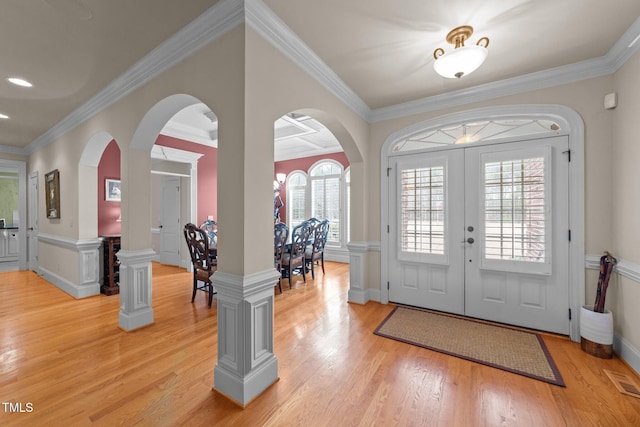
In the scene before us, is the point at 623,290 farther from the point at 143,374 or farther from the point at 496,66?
the point at 143,374

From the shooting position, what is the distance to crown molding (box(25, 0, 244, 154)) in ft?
5.79

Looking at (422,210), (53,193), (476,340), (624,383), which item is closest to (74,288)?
(53,193)

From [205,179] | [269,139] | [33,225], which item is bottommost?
[33,225]

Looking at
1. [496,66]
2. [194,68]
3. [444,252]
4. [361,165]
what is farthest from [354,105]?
[444,252]

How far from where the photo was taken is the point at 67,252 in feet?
13.8

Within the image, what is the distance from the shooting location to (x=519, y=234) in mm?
2758

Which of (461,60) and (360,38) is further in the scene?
(360,38)

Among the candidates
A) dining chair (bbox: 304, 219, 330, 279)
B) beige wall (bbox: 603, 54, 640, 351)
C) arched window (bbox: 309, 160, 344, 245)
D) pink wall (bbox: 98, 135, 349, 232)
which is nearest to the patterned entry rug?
beige wall (bbox: 603, 54, 640, 351)

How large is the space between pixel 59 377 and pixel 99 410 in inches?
27.0

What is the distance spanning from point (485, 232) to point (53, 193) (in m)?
6.70

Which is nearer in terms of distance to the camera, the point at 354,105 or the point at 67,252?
the point at 354,105

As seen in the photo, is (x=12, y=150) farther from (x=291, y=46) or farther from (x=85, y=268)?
(x=291, y=46)

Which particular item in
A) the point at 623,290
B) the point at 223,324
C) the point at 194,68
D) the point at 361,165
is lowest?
the point at 223,324

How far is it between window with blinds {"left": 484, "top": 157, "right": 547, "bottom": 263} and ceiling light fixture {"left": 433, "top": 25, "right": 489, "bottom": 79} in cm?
134
